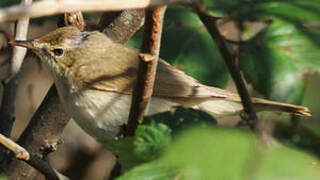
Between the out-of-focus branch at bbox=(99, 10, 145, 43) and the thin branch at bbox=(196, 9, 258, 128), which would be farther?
the out-of-focus branch at bbox=(99, 10, 145, 43)

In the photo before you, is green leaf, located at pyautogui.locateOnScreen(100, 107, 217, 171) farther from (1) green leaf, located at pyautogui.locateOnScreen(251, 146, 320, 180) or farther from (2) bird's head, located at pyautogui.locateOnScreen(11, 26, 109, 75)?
(2) bird's head, located at pyautogui.locateOnScreen(11, 26, 109, 75)

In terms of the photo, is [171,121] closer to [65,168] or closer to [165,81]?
[165,81]

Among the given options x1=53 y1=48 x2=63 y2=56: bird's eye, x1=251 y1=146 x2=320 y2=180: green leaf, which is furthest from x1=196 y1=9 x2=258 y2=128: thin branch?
x1=53 y1=48 x2=63 y2=56: bird's eye

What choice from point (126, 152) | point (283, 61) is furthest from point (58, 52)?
point (126, 152)

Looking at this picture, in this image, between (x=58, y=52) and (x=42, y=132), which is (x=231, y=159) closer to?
(x=42, y=132)

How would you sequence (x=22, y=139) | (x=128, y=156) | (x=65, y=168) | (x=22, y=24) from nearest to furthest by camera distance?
(x=128, y=156) → (x=22, y=24) → (x=22, y=139) → (x=65, y=168)

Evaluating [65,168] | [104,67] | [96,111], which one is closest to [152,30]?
[96,111]
